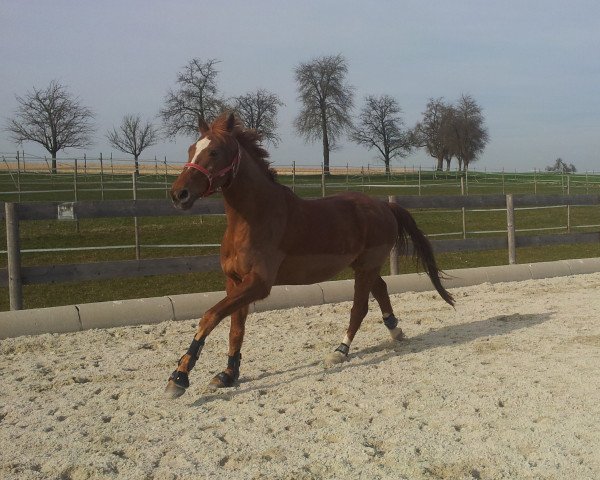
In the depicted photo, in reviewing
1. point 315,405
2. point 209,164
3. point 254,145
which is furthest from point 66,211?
point 315,405

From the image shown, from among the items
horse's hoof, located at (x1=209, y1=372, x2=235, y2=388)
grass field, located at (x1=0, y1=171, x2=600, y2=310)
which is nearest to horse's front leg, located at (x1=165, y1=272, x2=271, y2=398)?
horse's hoof, located at (x1=209, y1=372, x2=235, y2=388)

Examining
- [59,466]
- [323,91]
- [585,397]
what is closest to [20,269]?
[59,466]

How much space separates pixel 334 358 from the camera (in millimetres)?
4754

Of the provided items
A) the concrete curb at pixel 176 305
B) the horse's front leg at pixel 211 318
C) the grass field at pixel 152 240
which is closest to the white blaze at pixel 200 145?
the horse's front leg at pixel 211 318

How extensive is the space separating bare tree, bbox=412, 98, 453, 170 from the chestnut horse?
1963 inches

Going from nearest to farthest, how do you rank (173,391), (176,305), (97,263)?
(173,391) → (176,305) → (97,263)

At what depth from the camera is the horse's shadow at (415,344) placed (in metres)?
4.23

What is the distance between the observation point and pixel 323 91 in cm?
4156

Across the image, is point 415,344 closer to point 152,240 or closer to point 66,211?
point 66,211

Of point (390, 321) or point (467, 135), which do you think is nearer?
point (390, 321)

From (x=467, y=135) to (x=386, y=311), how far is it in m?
51.9

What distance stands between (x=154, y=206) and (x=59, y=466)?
4437 mm

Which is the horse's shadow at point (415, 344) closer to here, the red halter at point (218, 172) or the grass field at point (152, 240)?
the red halter at point (218, 172)

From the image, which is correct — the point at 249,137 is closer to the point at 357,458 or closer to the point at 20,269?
the point at 357,458
